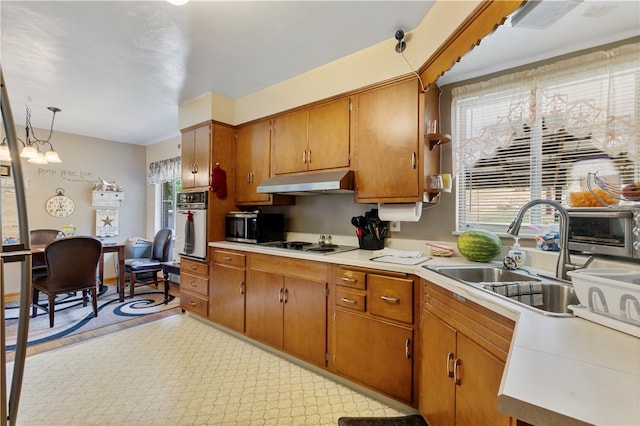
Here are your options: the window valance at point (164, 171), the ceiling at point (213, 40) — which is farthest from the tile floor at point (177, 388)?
the window valance at point (164, 171)

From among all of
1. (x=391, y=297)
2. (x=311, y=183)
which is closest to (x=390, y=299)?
(x=391, y=297)

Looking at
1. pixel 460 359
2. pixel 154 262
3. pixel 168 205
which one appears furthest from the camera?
pixel 168 205

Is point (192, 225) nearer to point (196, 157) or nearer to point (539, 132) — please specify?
point (196, 157)

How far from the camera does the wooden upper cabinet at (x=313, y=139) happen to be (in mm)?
2445

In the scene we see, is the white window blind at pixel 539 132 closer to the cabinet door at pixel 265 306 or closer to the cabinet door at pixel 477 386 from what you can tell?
the cabinet door at pixel 477 386

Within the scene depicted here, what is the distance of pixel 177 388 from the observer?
1999 millimetres

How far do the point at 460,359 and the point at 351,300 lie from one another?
0.80 meters

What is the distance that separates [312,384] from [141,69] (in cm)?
301

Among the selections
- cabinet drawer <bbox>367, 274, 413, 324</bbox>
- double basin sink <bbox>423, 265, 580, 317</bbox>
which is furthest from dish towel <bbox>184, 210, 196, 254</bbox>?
double basin sink <bbox>423, 265, 580, 317</bbox>

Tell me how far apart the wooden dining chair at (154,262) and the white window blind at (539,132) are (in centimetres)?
400

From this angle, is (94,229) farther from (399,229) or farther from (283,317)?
(399,229)

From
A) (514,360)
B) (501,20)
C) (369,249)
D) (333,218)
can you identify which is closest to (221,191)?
(333,218)

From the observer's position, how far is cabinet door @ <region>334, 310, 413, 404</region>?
69.5 inches

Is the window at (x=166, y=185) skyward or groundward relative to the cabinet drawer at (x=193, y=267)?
skyward
